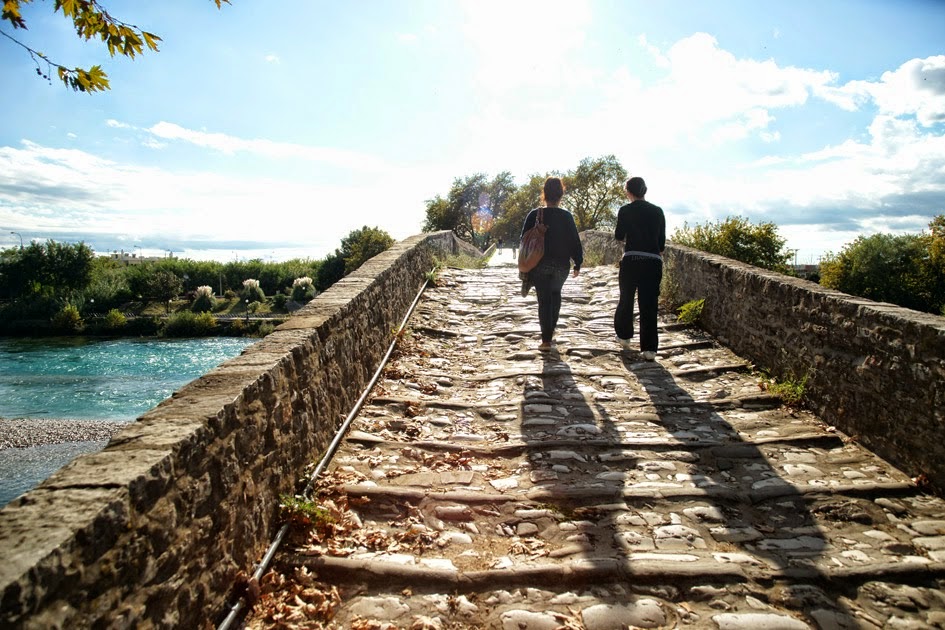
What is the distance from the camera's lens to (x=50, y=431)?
33375 millimetres

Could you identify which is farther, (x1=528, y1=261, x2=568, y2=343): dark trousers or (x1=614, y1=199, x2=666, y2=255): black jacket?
(x1=528, y1=261, x2=568, y2=343): dark trousers

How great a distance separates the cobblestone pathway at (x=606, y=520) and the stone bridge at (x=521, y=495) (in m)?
0.01

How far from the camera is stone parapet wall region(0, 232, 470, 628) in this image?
1.44 metres

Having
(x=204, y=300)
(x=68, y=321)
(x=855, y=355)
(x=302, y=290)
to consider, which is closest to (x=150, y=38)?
(x=855, y=355)

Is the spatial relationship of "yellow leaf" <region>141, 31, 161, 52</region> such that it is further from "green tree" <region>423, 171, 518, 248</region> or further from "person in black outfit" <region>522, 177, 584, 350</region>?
"green tree" <region>423, 171, 518, 248</region>

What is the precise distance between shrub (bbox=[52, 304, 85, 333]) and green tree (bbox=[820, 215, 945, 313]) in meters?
72.7

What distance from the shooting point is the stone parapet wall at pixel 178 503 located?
1443mm

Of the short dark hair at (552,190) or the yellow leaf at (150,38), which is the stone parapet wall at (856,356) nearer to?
the short dark hair at (552,190)

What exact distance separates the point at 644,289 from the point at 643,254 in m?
0.37

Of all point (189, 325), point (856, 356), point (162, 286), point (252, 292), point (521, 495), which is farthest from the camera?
point (252, 292)

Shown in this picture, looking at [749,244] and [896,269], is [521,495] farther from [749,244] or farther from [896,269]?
[896,269]

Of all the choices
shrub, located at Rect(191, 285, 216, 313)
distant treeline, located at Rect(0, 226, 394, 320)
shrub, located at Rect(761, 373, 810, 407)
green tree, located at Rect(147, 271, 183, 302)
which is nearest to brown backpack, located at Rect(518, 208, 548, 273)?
shrub, located at Rect(761, 373, 810, 407)

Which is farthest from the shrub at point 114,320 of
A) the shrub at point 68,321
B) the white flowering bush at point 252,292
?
the white flowering bush at point 252,292

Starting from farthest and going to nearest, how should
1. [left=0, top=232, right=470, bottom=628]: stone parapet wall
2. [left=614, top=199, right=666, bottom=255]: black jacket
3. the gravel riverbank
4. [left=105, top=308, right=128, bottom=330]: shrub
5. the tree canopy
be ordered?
[left=105, top=308, right=128, bottom=330]: shrub → the tree canopy → the gravel riverbank → [left=614, top=199, right=666, bottom=255]: black jacket → [left=0, top=232, right=470, bottom=628]: stone parapet wall
